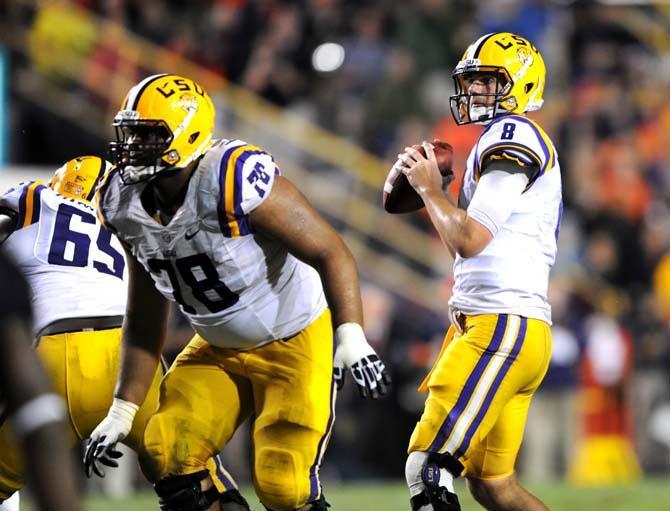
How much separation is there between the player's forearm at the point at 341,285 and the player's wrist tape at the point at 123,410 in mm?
846

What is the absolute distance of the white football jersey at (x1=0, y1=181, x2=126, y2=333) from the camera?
4.38m

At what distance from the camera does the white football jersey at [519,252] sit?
13.2 ft

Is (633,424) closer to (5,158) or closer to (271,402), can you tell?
(5,158)

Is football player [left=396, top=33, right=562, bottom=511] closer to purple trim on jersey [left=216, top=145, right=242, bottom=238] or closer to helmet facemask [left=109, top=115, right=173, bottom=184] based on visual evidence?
purple trim on jersey [left=216, top=145, right=242, bottom=238]

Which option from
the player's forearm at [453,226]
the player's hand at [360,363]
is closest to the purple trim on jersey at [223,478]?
the player's hand at [360,363]

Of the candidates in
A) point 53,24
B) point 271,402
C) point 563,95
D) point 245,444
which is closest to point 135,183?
point 271,402

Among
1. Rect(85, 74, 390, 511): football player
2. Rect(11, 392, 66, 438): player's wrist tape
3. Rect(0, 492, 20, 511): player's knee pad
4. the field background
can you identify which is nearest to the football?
Rect(85, 74, 390, 511): football player

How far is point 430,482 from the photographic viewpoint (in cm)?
392

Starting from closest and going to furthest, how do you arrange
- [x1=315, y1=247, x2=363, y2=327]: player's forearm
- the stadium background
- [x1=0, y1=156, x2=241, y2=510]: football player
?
[x1=315, y1=247, x2=363, y2=327]: player's forearm < [x1=0, y1=156, x2=241, y2=510]: football player < the stadium background

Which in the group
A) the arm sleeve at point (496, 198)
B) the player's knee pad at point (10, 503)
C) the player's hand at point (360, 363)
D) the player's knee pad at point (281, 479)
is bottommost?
the player's knee pad at point (10, 503)

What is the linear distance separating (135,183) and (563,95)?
26.0ft

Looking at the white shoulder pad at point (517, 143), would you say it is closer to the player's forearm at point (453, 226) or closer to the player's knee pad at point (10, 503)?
the player's forearm at point (453, 226)

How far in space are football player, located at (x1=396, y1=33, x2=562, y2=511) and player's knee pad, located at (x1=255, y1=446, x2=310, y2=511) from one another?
1.17 feet

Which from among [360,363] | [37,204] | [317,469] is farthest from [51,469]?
[37,204]
